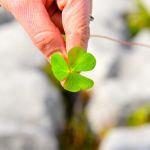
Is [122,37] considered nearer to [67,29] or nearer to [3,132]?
[3,132]

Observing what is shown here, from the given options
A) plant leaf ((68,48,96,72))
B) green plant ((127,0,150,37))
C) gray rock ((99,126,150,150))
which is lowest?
green plant ((127,0,150,37))

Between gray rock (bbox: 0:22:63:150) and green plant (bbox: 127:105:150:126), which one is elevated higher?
gray rock (bbox: 0:22:63:150)

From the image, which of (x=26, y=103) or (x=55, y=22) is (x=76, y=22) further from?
(x=26, y=103)

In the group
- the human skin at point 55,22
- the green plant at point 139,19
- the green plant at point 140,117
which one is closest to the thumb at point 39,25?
the human skin at point 55,22

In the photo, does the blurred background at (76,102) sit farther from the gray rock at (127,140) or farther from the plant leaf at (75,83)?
the plant leaf at (75,83)

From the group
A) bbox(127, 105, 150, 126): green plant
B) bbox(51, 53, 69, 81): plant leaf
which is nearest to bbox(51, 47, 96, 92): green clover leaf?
bbox(51, 53, 69, 81): plant leaf

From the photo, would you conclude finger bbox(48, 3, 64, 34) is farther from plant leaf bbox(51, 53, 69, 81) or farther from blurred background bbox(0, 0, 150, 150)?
blurred background bbox(0, 0, 150, 150)
